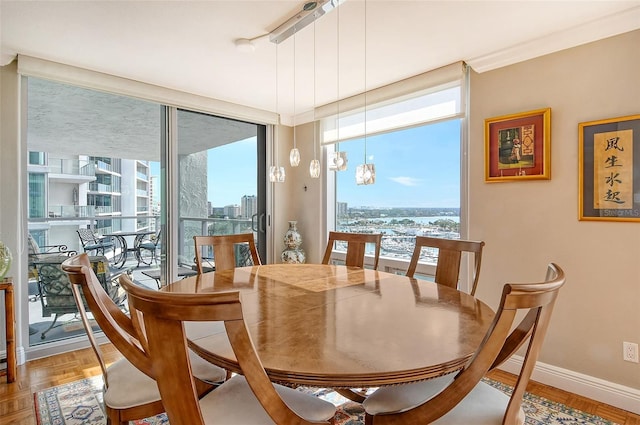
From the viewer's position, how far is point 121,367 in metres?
1.58

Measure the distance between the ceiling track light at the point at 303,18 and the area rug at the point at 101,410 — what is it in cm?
238

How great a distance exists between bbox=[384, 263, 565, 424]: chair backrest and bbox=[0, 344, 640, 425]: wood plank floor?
148 cm

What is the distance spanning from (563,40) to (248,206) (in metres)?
3.41

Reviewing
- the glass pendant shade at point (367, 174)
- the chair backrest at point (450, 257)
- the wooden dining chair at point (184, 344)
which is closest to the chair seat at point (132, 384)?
the wooden dining chair at point (184, 344)

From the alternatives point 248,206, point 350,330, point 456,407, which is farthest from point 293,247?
point 456,407

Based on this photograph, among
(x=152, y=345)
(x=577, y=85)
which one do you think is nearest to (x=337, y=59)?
(x=577, y=85)

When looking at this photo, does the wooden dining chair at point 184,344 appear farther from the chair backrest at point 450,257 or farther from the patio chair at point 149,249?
the patio chair at point 149,249

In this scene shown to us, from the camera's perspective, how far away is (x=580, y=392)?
2.32 metres

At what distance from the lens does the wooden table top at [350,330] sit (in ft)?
3.34

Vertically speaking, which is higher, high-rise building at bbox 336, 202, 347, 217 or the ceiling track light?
the ceiling track light

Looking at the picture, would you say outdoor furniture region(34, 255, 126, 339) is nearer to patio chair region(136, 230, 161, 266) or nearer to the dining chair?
patio chair region(136, 230, 161, 266)

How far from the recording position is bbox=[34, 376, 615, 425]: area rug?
2.02 meters

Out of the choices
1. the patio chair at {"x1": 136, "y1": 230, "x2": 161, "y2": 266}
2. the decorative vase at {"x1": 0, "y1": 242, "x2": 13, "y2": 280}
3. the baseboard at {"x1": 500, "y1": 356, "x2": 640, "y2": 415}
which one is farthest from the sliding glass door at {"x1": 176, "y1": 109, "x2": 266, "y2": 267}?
the baseboard at {"x1": 500, "y1": 356, "x2": 640, "y2": 415}

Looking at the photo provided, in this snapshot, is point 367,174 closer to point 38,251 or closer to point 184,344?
point 184,344
